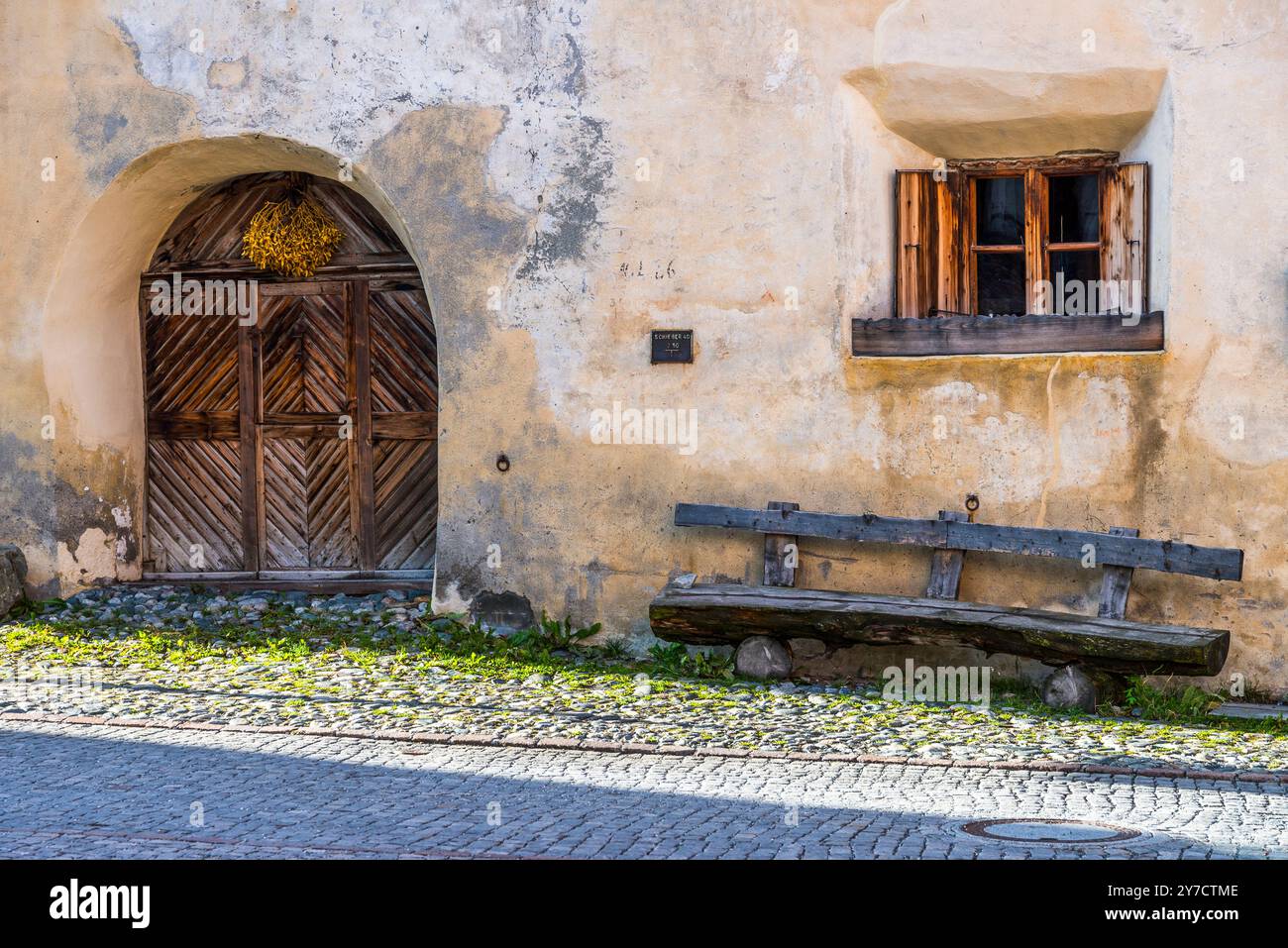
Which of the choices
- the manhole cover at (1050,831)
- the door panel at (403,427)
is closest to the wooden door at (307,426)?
the door panel at (403,427)

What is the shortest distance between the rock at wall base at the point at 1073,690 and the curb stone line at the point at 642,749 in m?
1.37

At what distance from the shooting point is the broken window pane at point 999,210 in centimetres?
971

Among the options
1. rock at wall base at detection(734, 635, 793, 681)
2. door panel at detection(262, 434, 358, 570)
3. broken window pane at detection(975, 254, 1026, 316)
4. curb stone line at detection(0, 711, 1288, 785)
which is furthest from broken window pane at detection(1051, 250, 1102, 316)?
door panel at detection(262, 434, 358, 570)

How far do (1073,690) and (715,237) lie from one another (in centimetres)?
331

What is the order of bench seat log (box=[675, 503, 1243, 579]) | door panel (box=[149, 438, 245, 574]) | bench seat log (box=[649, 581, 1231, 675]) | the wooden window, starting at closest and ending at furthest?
bench seat log (box=[649, 581, 1231, 675])
bench seat log (box=[675, 503, 1243, 579])
the wooden window
door panel (box=[149, 438, 245, 574])

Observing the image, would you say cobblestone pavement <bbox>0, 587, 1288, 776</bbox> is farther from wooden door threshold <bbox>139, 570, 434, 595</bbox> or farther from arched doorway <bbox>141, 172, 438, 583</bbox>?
arched doorway <bbox>141, 172, 438, 583</bbox>

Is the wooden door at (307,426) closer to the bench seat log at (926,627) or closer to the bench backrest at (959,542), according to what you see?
the bench backrest at (959,542)

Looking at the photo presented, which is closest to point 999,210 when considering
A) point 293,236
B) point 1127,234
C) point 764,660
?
point 1127,234

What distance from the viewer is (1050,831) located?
216 inches

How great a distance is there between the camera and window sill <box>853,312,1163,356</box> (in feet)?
29.5

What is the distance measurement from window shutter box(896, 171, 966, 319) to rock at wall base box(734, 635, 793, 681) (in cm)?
210

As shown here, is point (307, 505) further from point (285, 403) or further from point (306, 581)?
point (285, 403)

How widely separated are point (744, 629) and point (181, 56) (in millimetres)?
5078

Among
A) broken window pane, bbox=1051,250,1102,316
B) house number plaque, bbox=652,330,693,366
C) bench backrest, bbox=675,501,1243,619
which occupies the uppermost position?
broken window pane, bbox=1051,250,1102,316
